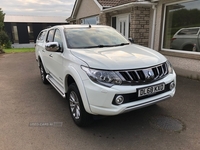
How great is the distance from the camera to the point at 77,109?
3.08 metres

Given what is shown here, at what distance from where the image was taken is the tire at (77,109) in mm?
2828

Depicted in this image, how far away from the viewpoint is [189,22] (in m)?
6.39

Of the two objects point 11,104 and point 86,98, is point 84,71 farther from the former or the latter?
point 11,104

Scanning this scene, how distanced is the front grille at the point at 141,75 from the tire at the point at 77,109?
837 millimetres

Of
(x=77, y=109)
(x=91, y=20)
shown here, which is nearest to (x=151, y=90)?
(x=77, y=109)

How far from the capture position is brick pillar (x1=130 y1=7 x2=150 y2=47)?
7.55 m

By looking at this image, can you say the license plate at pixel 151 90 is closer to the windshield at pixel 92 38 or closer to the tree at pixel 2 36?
the windshield at pixel 92 38

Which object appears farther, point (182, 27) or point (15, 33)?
point (15, 33)

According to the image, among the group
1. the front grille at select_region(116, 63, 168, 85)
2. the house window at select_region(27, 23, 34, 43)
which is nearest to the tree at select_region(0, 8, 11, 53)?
the house window at select_region(27, 23, 34, 43)

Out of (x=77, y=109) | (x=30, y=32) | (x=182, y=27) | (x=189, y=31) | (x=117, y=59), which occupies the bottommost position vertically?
(x=77, y=109)

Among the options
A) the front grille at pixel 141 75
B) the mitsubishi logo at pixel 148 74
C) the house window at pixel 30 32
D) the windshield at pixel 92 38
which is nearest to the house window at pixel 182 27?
the windshield at pixel 92 38

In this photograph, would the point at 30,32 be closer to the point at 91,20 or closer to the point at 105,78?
the point at 91,20

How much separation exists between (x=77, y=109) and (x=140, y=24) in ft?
19.5

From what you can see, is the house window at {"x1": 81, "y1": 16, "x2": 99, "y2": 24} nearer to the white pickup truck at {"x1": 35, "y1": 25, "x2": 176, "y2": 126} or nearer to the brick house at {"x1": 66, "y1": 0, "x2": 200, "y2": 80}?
the brick house at {"x1": 66, "y1": 0, "x2": 200, "y2": 80}
